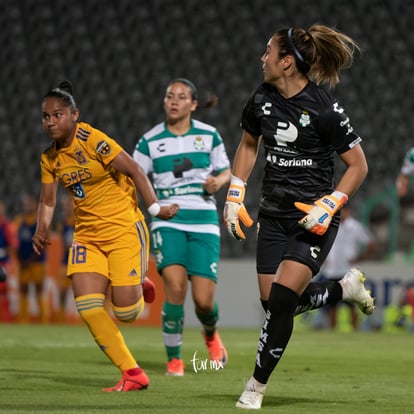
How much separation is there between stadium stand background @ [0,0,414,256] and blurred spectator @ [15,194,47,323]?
10.7 ft

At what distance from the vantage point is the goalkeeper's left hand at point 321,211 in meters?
5.45

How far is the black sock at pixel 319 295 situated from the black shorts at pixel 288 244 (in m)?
0.41

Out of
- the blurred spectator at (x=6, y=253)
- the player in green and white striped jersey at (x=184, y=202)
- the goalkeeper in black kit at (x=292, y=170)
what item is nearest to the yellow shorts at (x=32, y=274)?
the blurred spectator at (x=6, y=253)

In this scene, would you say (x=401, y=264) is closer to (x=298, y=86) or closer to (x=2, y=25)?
(x=298, y=86)

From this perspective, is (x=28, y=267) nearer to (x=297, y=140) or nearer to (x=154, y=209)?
(x=154, y=209)

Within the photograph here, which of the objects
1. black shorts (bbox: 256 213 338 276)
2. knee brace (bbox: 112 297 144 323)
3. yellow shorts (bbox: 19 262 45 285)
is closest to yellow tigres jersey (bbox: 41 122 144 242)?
knee brace (bbox: 112 297 144 323)

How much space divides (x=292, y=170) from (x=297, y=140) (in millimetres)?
183

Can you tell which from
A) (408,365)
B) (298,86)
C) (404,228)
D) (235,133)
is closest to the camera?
(298,86)

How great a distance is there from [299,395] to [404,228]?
12.4 metres

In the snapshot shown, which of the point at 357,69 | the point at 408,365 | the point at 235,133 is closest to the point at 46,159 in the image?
the point at 408,365

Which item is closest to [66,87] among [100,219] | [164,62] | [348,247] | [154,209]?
[100,219]

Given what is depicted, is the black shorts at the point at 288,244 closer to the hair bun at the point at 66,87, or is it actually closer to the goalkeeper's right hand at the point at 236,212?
the goalkeeper's right hand at the point at 236,212

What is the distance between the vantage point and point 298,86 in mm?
5750

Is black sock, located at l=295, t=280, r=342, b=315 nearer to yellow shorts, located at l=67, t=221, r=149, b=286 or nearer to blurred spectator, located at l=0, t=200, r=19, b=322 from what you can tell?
yellow shorts, located at l=67, t=221, r=149, b=286
